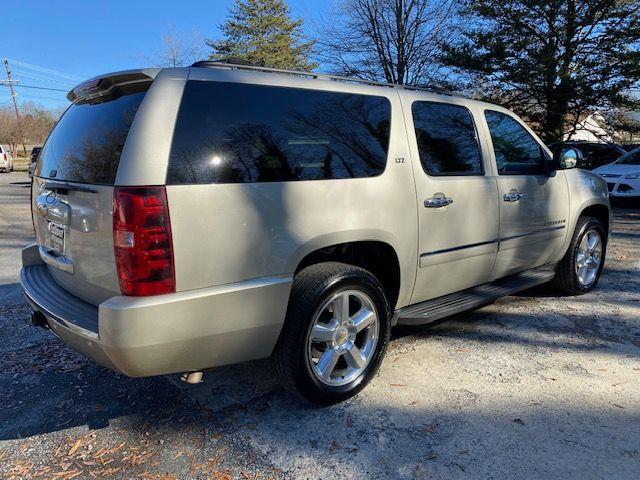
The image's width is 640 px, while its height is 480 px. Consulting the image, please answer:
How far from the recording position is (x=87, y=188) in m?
2.41

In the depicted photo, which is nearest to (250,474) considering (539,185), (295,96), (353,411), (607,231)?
(353,411)

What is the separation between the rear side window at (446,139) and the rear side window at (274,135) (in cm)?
34

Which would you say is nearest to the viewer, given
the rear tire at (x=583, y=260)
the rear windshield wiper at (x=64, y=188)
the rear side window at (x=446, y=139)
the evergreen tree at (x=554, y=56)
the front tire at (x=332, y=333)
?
the rear windshield wiper at (x=64, y=188)

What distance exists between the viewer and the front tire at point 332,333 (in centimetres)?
269

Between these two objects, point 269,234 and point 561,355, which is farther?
point 561,355

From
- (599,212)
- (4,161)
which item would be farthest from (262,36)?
(599,212)

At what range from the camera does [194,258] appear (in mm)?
2297

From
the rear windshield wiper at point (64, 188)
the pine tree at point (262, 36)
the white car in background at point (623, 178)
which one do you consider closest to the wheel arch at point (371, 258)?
the rear windshield wiper at point (64, 188)

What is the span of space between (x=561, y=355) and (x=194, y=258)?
9.11 ft

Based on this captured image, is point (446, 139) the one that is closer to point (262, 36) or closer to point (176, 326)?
point (176, 326)

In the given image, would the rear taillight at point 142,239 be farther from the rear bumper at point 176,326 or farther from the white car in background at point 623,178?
the white car in background at point 623,178

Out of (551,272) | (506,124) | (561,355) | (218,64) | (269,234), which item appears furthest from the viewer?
(551,272)

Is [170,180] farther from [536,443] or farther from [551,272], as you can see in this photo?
[551,272]

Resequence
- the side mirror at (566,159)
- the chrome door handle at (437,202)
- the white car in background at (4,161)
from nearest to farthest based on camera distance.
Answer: the chrome door handle at (437,202) → the side mirror at (566,159) → the white car in background at (4,161)
